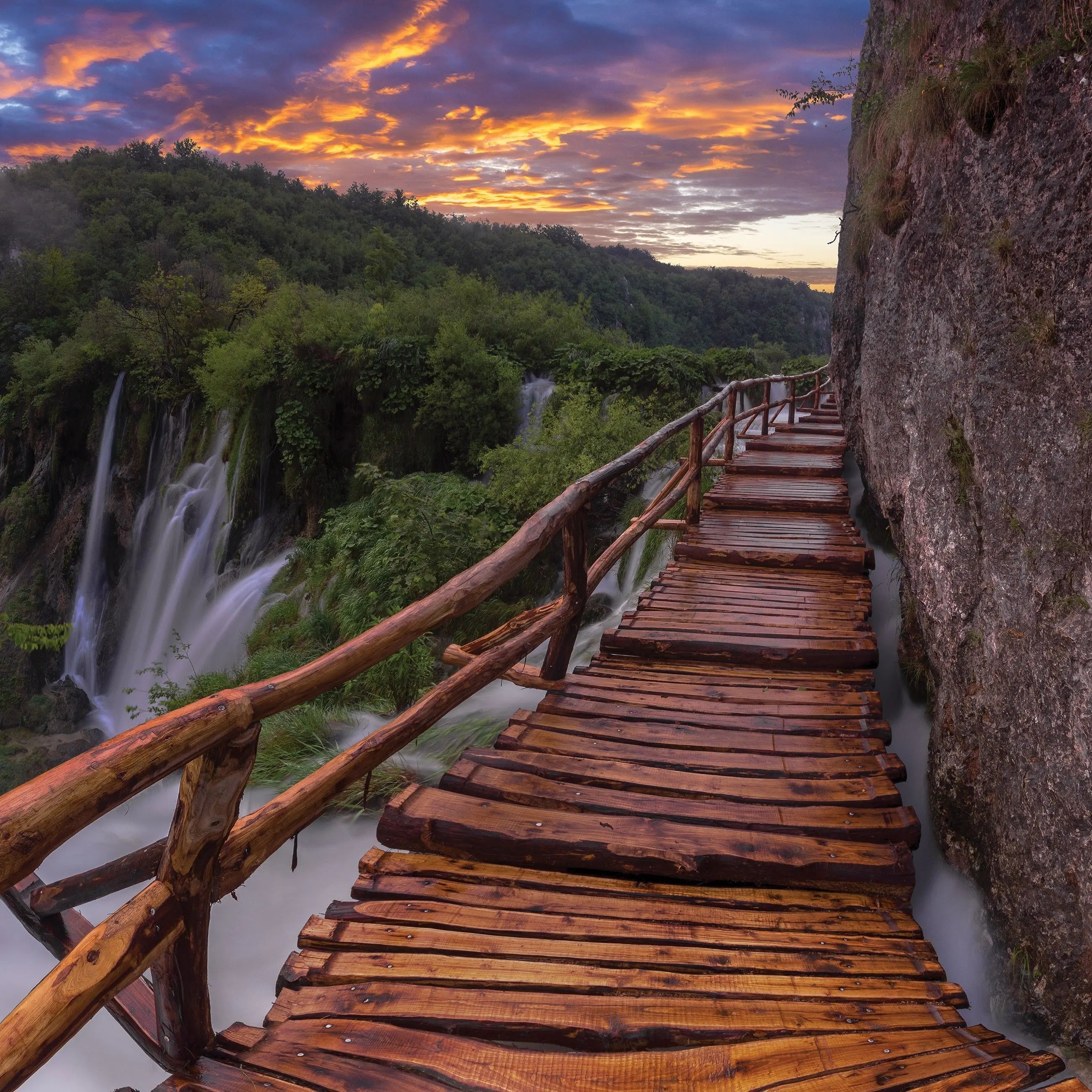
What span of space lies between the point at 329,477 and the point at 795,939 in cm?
1649

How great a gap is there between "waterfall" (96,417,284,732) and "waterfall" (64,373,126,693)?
5.04ft

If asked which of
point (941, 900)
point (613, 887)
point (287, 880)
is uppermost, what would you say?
point (613, 887)

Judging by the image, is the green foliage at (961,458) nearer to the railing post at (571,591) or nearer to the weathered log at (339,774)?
the railing post at (571,591)

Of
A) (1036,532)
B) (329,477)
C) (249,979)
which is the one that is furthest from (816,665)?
(329,477)

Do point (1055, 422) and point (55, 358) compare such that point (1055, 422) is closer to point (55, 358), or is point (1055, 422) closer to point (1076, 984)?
point (1076, 984)

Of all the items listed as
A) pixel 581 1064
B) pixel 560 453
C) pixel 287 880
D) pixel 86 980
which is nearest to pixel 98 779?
pixel 86 980

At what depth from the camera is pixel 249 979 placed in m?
4.31

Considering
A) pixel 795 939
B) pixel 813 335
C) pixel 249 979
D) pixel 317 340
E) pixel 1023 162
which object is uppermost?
pixel 813 335

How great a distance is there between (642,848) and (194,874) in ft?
4.83

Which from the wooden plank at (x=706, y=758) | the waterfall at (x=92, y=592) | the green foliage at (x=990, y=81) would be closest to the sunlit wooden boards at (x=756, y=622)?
the wooden plank at (x=706, y=758)

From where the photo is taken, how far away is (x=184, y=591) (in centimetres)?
1628

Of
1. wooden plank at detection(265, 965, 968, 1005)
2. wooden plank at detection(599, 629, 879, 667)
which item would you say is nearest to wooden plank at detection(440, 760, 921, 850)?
wooden plank at detection(265, 965, 968, 1005)

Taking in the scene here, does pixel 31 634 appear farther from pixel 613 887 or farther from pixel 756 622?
pixel 613 887

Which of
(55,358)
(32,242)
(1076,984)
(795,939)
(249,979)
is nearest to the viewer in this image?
(1076,984)
